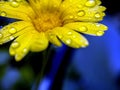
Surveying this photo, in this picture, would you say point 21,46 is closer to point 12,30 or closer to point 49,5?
point 12,30

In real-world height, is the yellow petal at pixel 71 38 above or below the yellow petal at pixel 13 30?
below

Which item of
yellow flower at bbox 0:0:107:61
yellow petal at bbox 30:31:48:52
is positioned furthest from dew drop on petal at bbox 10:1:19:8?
yellow petal at bbox 30:31:48:52

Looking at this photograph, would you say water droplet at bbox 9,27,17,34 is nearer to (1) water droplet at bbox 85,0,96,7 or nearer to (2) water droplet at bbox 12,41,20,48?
(2) water droplet at bbox 12,41,20,48

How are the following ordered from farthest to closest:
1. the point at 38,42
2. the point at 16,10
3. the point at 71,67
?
the point at 71,67 < the point at 16,10 < the point at 38,42

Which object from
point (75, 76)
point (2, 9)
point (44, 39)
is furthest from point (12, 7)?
point (75, 76)

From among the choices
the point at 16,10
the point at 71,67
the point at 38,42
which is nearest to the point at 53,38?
the point at 38,42

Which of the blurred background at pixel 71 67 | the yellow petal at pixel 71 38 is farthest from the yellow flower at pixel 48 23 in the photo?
the blurred background at pixel 71 67

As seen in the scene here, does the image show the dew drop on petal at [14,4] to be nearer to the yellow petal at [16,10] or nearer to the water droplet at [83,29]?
the yellow petal at [16,10]
